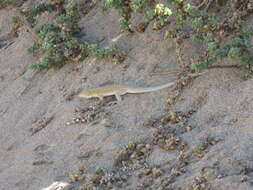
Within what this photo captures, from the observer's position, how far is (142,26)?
6555 millimetres

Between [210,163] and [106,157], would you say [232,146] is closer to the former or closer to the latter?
[210,163]

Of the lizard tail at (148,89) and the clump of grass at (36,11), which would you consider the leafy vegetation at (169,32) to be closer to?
the clump of grass at (36,11)

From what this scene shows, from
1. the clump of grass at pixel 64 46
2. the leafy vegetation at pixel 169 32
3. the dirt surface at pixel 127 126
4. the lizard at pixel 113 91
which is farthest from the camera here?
the clump of grass at pixel 64 46

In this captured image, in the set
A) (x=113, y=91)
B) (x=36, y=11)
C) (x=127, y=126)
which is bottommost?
(x=127, y=126)

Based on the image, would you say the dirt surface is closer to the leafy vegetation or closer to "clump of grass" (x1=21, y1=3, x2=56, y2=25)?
the leafy vegetation

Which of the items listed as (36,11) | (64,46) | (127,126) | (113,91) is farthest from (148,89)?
(36,11)

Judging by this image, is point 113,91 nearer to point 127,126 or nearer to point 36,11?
point 127,126

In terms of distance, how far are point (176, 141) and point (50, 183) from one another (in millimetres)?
1291

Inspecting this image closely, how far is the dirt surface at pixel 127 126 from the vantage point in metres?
4.28

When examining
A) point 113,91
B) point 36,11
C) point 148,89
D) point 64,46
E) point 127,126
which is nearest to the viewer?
point 127,126

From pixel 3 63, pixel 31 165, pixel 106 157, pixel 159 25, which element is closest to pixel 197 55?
pixel 159 25

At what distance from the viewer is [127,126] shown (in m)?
5.29

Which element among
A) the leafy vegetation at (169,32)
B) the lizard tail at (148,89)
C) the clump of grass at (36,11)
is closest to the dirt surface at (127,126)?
the lizard tail at (148,89)

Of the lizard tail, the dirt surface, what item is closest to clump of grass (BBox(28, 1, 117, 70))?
the dirt surface
